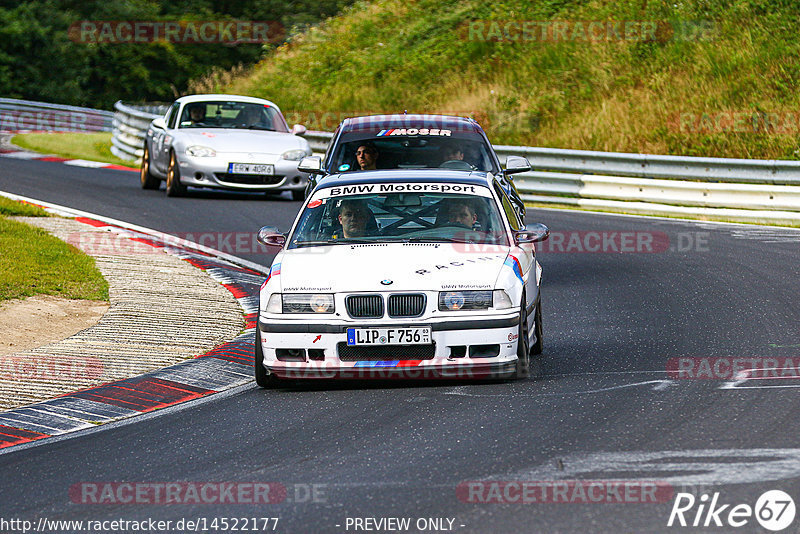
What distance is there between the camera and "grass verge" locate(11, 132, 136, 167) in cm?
2914

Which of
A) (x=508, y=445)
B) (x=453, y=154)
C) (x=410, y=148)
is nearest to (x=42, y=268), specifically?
(x=410, y=148)

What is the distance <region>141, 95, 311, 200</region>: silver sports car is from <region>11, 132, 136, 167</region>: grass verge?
6.96 meters

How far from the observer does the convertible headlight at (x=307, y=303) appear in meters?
8.19

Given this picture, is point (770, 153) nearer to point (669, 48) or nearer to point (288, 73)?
point (669, 48)

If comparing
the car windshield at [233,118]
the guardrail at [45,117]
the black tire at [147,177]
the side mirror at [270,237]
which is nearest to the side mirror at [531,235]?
the side mirror at [270,237]

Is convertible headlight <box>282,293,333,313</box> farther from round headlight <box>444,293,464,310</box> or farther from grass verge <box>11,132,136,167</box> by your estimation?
grass verge <box>11,132,136,167</box>

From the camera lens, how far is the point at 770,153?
2319 cm

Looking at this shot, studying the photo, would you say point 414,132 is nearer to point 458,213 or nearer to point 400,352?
point 458,213

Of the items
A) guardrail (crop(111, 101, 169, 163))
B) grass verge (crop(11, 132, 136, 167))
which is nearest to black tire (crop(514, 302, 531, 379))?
guardrail (crop(111, 101, 169, 163))

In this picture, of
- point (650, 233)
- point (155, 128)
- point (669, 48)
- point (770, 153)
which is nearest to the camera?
point (650, 233)

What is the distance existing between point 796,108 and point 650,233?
916 centimetres

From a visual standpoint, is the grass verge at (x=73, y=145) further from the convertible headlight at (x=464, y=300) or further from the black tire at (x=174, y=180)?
the convertible headlight at (x=464, y=300)

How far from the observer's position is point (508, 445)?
664cm

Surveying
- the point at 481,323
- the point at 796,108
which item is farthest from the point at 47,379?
the point at 796,108
